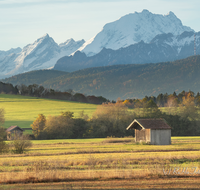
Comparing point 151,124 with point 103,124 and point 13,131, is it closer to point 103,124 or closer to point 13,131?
point 103,124

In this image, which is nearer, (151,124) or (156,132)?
(156,132)

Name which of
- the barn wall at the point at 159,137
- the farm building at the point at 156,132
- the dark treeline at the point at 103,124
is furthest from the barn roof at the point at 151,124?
the dark treeline at the point at 103,124

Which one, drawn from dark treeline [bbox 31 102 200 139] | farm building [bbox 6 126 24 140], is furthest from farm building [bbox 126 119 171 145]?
farm building [bbox 6 126 24 140]

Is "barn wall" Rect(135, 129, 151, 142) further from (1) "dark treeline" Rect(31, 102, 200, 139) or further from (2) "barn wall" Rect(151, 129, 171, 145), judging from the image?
(1) "dark treeline" Rect(31, 102, 200, 139)

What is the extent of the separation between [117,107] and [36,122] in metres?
22.7

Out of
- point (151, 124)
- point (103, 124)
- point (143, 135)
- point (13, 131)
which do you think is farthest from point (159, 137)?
point (13, 131)

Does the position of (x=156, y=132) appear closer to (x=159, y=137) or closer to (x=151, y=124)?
(x=159, y=137)

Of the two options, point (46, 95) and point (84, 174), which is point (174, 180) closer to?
point (84, 174)

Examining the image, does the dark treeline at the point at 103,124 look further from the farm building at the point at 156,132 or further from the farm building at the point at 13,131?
the farm building at the point at 156,132

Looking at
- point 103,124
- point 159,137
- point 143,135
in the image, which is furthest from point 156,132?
point 103,124

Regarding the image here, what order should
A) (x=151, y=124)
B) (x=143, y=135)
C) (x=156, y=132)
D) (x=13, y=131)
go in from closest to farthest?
(x=156, y=132), (x=151, y=124), (x=143, y=135), (x=13, y=131)

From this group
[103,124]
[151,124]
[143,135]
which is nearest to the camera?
[151,124]

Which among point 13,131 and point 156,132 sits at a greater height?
point 156,132

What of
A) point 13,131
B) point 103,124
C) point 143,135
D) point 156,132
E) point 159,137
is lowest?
point 13,131
